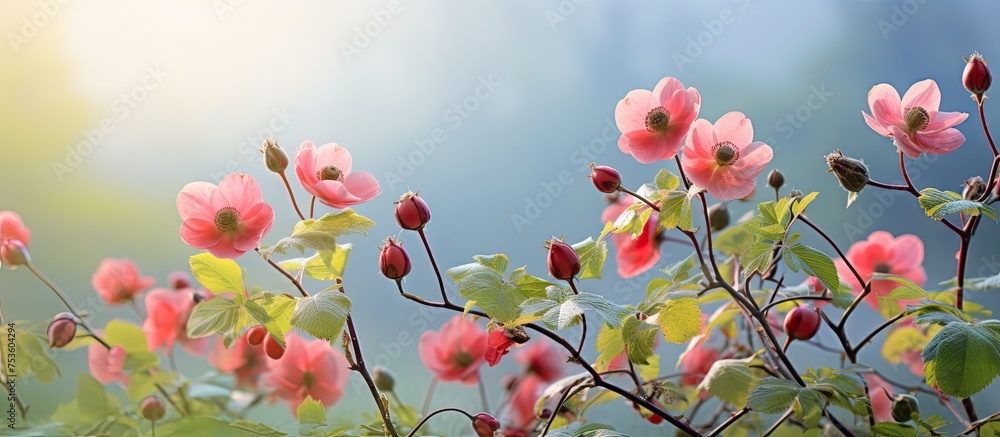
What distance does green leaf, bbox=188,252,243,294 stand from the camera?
473 millimetres

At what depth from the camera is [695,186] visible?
0.48 meters

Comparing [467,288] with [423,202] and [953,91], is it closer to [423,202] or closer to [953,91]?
[423,202]

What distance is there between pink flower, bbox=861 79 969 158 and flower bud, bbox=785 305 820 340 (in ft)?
0.45

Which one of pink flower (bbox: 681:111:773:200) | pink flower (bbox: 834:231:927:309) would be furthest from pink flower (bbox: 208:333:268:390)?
pink flower (bbox: 834:231:927:309)

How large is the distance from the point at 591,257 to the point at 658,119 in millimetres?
107

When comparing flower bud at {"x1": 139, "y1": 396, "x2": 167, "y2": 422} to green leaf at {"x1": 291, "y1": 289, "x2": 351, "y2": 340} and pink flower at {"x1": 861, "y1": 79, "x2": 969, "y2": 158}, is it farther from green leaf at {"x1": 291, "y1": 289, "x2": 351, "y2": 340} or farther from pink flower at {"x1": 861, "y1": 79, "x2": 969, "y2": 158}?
pink flower at {"x1": 861, "y1": 79, "x2": 969, "y2": 158}

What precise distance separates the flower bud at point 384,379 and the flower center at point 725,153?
34 cm

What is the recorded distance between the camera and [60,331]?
542 mm

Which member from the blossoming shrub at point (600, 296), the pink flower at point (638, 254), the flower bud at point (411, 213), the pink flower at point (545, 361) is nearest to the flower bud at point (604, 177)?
the blossoming shrub at point (600, 296)

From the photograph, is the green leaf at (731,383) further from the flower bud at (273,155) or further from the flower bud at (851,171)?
the flower bud at (273,155)

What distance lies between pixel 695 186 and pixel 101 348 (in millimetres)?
573

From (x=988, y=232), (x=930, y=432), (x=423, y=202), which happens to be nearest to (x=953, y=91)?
(x=988, y=232)

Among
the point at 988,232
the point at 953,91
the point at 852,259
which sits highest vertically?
the point at 953,91

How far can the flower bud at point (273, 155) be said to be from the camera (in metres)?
0.50
